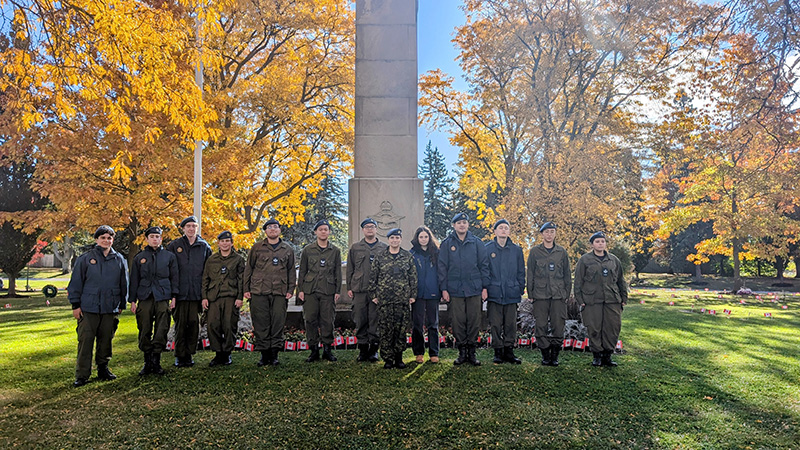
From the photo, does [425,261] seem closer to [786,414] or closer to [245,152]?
[786,414]

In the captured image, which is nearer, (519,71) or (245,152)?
(245,152)

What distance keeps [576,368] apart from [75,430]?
208 inches

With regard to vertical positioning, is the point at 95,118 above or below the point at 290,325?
above

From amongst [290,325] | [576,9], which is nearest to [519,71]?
[576,9]

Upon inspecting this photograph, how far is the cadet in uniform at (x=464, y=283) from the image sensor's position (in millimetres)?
6113

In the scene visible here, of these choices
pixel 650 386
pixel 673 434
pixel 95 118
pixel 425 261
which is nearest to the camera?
pixel 673 434

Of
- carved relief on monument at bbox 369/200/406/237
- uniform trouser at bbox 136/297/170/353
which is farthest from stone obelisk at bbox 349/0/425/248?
uniform trouser at bbox 136/297/170/353

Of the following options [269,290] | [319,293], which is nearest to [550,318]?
[319,293]

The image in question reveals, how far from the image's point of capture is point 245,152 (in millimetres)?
13078

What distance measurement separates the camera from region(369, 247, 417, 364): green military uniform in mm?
5902

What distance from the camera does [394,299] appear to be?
19.5ft

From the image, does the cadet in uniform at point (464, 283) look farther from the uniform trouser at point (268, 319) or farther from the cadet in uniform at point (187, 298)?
the cadet in uniform at point (187, 298)

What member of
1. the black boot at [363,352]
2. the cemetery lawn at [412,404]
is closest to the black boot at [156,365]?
the cemetery lawn at [412,404]

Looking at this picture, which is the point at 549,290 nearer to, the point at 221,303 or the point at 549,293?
the point at 549,293
